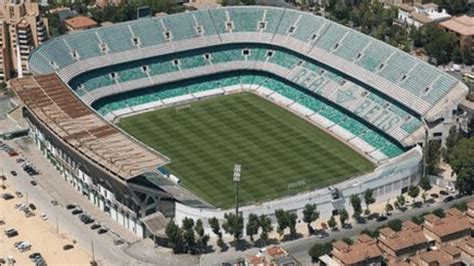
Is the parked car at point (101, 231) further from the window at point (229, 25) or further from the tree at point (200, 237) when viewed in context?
the window at point (229, 25)

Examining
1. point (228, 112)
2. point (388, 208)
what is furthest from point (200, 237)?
point (228, 112)

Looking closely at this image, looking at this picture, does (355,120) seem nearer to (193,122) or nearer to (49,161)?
(193,122)

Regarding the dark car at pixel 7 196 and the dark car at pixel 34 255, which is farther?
the dark car at pixel 7 196

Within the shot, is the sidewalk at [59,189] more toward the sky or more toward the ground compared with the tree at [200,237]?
more toward the ground

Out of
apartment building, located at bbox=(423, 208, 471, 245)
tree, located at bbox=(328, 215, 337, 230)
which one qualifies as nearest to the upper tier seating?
tree, located at bbox=(328, 215, 337, 230)

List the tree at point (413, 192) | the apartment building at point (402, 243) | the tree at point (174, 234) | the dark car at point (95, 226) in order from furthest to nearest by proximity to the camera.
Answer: the tree at point (413, 192)
the dark car at point (95, 226)
the tree at point (174, 234)
the apartment building at point (402, 243)

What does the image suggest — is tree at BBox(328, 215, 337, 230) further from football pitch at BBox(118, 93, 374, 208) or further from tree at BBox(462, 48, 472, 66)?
tree at BBox(462, 48, 472, 66)

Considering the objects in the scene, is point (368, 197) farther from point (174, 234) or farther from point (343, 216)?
point (174, 234)

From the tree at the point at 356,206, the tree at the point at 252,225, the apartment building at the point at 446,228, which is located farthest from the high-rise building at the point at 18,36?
the apartment building at the point at 446,228
